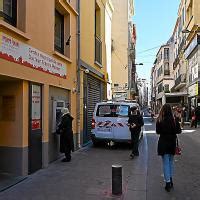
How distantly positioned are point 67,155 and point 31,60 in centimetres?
327

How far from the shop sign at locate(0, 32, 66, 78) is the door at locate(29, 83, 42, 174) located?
1.88ft

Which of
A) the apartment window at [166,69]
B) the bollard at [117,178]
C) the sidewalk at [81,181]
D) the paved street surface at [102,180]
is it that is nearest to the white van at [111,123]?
the paved street surface at [102,180]

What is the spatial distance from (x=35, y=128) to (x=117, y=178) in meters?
3.05

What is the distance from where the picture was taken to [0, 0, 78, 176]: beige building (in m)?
8.18

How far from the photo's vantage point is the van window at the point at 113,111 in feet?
48.8

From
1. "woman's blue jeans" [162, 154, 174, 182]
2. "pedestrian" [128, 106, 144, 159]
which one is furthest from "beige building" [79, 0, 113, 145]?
"woman's blue jeans" [162, 154, 174, 182]

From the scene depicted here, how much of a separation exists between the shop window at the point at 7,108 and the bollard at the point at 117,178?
292 centimetres

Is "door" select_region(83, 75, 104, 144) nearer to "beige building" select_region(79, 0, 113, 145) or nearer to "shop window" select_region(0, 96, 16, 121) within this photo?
"beige building" select_region(79, 0, 113, 145)

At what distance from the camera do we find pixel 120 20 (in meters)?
40.2

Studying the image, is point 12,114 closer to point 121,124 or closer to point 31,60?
point 31,60

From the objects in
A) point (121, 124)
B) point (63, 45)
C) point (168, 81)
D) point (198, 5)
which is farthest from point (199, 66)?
point (168, 81)

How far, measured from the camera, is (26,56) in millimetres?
8656

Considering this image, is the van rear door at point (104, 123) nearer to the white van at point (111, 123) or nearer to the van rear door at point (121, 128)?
the white van at point (111, 123)

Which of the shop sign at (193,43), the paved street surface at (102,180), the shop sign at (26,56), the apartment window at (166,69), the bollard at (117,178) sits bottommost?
the paved street surface at (102,180)
